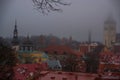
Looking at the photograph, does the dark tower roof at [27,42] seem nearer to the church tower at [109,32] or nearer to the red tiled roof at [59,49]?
the red tiled roof at [59,49]

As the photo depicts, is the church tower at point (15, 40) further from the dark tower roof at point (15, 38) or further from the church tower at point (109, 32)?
the church tower at point (109, 32)

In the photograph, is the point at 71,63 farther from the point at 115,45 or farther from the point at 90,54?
the point at 115,45

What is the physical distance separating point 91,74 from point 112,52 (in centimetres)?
29

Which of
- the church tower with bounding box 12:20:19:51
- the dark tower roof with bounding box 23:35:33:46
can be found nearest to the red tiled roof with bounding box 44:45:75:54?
the dark tower roof with bounding box 23:35:33:46

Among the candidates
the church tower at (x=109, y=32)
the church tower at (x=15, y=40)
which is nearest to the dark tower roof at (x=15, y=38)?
the church tower at (x=15, y=40)

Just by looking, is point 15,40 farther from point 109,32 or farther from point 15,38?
point 109,32

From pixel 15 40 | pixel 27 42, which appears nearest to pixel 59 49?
pixel 27 42

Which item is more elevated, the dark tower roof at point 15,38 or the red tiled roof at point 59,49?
the dark tower roof at point 15,38

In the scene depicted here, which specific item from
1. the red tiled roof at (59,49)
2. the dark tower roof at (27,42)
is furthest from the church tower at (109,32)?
the dark tower roof at (27,42)

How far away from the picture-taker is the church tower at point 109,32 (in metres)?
3.51

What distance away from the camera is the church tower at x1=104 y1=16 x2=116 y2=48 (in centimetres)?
351

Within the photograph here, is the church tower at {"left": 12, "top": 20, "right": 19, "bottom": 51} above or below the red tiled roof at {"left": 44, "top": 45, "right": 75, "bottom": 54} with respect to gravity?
above

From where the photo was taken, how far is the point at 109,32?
3.56 meters

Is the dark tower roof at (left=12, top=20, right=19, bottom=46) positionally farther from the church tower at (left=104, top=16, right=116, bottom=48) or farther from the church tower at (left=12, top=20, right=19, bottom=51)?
the church tower at (left=104, top=16, right=116, bottom=48)
